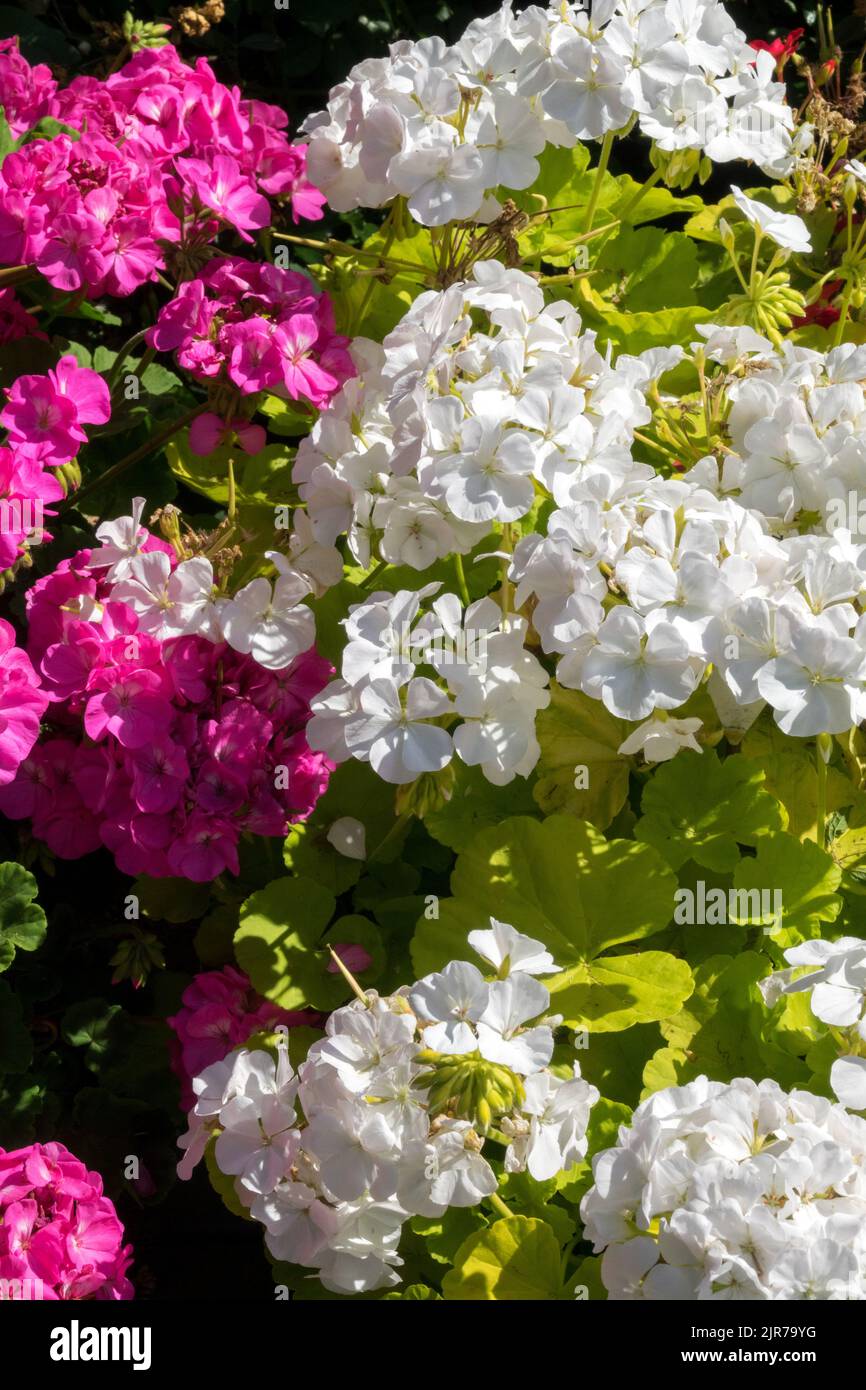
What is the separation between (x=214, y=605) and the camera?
1502 mm

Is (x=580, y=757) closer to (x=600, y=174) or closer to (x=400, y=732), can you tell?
(x=400, y=732)

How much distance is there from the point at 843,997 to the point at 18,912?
34.7 inches

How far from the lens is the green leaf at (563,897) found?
55.3 inches

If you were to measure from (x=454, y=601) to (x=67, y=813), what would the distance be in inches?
22.0

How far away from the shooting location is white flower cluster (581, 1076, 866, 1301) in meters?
0.99

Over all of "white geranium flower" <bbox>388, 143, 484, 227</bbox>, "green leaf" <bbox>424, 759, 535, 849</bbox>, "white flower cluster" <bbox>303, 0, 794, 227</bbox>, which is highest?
"white flower cluster" <bbox>303, 0, 794, 227</bbox>

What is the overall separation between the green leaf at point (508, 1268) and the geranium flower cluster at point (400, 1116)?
0.22 ft

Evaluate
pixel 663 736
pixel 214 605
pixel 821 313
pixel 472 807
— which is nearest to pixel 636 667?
pixel 663 736

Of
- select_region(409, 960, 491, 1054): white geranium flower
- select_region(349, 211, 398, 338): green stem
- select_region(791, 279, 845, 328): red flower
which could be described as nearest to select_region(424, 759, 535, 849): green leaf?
select_region(409, 960, 491, 1054): white geranium flower

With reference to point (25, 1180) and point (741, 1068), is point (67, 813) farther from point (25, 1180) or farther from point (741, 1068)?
point (741, 1068)

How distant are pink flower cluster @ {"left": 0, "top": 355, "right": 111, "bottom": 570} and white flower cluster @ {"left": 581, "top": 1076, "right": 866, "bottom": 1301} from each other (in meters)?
0.89

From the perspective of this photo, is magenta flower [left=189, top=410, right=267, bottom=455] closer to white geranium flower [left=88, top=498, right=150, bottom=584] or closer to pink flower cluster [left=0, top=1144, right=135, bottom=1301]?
white geranium flower [left=88, top=498, right=150, bottom=584]

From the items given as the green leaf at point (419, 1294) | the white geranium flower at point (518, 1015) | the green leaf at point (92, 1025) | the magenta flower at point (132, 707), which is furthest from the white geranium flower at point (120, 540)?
the green leaf at point (419, 1294)
